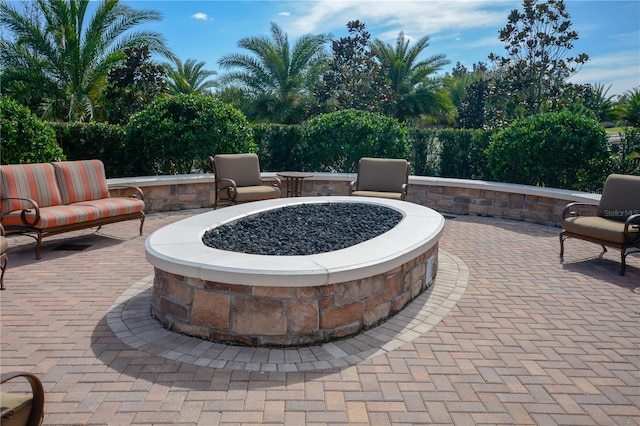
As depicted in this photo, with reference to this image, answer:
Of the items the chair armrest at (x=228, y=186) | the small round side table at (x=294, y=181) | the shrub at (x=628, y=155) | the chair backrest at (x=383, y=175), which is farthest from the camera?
the small round side table at (x=294, y=181)

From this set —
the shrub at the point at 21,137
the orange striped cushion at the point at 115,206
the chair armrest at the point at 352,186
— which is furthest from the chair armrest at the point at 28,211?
the chair armrest at the point at 352,186

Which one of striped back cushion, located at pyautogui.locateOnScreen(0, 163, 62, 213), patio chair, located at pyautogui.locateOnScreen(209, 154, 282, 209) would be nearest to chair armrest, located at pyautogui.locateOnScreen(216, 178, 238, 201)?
patio chair, located at pyautogui.locateOnScreen(209, 154, 282, 209)

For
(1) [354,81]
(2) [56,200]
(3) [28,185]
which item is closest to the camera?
(3) [28,185]

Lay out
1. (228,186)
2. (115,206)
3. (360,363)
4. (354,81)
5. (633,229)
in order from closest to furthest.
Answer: (360,363), (633,229), (115,206), (228,186), (354,81)

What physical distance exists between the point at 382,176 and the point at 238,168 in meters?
2.58

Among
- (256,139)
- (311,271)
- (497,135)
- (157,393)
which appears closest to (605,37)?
(497,135)

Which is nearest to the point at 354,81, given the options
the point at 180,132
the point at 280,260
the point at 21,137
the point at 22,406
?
the point at 180,132

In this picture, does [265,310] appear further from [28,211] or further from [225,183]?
[225,183]

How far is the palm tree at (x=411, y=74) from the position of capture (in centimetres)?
1847

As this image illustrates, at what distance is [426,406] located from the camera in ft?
9.16

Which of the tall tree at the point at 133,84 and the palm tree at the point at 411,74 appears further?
the palm tree at the point at 411,74

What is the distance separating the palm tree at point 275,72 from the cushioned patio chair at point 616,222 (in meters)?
12.0

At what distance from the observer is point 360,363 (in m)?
3.28

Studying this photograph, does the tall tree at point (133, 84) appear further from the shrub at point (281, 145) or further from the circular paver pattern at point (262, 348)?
the circular paver pattern at point (262, 348)
